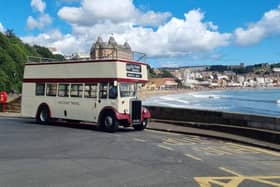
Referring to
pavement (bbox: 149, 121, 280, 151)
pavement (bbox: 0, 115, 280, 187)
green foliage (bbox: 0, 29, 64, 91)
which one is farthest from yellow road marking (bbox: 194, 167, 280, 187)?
green foliage (bbox: 0, 29, 64, 91)

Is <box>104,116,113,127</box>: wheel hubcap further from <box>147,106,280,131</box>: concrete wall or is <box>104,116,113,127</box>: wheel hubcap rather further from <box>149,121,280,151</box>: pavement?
<box>147,106,280,131</box>: concrete wall

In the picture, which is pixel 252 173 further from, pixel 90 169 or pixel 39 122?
pixel 39 122

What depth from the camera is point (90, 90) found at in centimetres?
1842

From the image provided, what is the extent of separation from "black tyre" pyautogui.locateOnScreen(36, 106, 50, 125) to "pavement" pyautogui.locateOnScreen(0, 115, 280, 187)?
586cm

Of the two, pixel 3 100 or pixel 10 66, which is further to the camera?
pixel 10 66

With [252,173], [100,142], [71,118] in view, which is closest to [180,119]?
[71,118]

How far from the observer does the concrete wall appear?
1409 centimetres

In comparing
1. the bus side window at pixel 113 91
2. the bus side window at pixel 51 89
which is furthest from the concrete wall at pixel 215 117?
the bus side window at pixel 51 89

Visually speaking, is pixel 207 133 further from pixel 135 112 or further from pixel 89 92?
pixel 89 92

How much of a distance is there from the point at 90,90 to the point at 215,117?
580 centimetres

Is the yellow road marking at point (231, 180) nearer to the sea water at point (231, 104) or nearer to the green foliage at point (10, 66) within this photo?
the sea water at point (231, 104)

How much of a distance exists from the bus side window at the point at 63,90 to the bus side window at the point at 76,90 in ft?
1.22

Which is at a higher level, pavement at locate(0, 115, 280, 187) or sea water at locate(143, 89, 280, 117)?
pavement at locate(0, 115, 280, 187)

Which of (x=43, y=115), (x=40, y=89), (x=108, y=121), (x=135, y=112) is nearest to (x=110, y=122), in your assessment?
(x=108, y=121)
